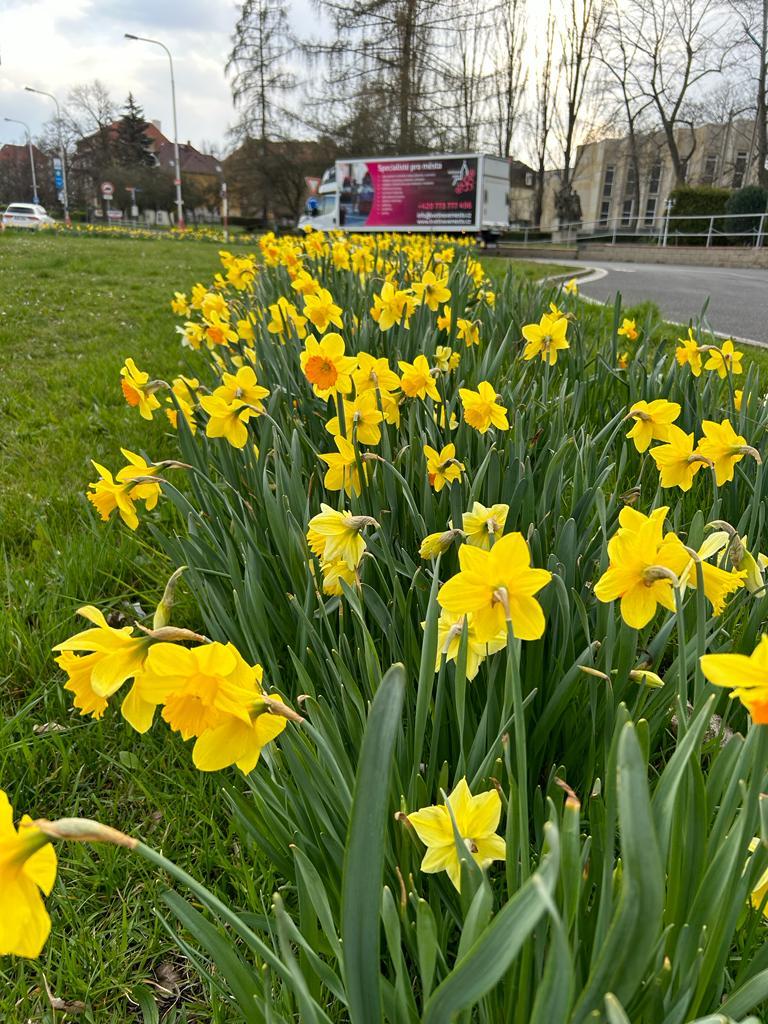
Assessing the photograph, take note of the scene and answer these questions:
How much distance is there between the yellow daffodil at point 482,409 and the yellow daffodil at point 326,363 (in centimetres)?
29

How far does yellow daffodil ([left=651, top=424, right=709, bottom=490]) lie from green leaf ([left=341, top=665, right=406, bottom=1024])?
892 mm

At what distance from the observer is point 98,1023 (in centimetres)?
104

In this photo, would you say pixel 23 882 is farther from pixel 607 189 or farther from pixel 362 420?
pixel 607 189

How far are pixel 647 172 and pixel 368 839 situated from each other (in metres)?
62.9

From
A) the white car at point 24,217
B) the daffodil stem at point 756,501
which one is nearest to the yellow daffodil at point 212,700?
the daffodil stem at point 756,501

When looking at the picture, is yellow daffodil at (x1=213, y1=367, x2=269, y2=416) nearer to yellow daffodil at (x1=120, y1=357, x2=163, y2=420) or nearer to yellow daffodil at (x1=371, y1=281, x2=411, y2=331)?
yellow daffodil at (x1=120, y1=357, x2=163, y2=420)

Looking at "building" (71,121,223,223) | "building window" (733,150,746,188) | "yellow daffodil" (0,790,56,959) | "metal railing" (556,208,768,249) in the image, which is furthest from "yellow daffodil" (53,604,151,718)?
→ "building window" (733,150,746,188)

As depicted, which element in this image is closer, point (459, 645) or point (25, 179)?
point (459, 645)

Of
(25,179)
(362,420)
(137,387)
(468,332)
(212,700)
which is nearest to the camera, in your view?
(212,700)

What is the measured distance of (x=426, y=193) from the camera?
2328 cm

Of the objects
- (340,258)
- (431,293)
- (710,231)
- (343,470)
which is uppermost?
(710,231)

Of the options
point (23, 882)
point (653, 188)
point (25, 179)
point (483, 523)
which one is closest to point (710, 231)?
point (483, 523)

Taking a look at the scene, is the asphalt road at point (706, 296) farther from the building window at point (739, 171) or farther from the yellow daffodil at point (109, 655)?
the building window at point (739, 171)

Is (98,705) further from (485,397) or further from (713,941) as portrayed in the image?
(485,397)
